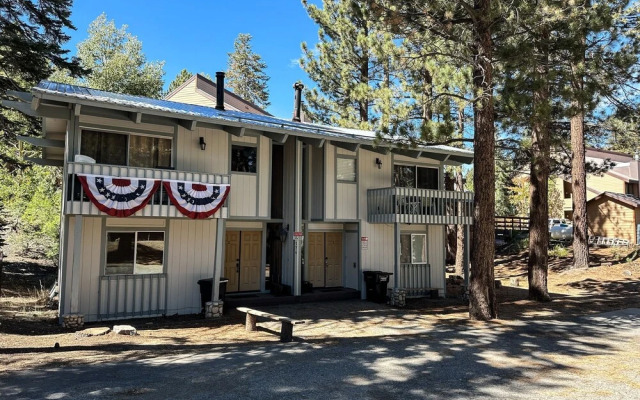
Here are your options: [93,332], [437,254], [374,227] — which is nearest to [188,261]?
[93,332]

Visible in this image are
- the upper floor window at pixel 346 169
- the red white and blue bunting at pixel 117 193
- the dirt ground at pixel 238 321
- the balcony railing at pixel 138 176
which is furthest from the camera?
the upper floor window at pixel 346 169

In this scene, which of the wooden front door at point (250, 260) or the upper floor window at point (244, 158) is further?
the wooden front door at point (250, 260)

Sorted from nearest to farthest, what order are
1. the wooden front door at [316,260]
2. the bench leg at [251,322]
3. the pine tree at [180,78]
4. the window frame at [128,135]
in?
the bench leg at [251,322], the window frame at [128,135], the wooden front door at [316,260], the pine tree at [180,78]

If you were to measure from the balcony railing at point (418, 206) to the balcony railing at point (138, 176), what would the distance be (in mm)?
5506

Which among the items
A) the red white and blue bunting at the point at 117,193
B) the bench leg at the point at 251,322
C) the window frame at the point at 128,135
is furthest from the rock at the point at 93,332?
the window frame at the point at 128,135

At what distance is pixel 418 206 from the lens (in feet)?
48.6

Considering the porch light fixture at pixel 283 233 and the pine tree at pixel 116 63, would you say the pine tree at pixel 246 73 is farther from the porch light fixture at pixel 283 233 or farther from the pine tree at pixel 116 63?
A: the porch light fixture at pixel 283 233

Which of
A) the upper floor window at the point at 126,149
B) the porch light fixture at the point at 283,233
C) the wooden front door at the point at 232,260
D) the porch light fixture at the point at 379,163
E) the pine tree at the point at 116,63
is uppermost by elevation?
the pine tree at the point at 116,63

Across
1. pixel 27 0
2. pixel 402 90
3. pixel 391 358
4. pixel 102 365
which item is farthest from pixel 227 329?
pixel 27 0

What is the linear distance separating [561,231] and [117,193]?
30.0 metres

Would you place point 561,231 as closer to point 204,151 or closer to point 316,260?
point 316,260

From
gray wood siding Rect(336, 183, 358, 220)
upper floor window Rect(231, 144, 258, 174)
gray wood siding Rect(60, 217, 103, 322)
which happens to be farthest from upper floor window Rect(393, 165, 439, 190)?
gray wood siding Rect(60, 217, 103, 322)

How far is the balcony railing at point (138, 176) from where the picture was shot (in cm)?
972

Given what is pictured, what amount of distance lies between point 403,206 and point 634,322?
6861 mm
